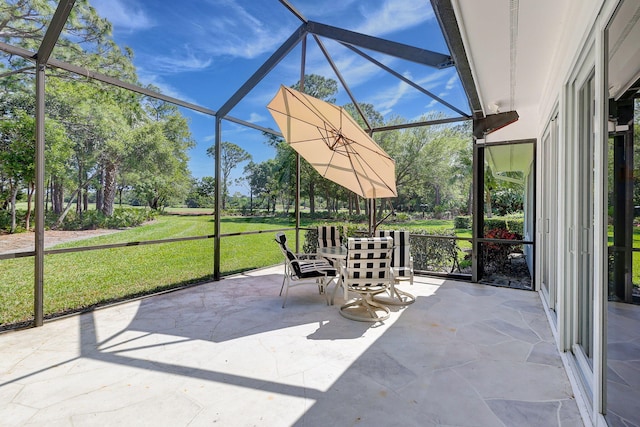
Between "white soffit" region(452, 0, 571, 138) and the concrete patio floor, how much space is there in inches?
126

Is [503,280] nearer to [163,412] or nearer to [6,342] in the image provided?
[163,412]

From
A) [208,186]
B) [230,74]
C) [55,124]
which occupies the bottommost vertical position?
[208,186]

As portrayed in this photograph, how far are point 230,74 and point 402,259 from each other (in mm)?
6068

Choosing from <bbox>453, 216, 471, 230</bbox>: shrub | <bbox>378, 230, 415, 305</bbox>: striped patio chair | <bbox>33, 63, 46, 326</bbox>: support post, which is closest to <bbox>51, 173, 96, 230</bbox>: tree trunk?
<bbox>33, 63, 46, 326</bbox>: support post

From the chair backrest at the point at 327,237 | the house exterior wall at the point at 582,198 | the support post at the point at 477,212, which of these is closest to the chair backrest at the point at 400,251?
the chair backrest at the point at 327,237

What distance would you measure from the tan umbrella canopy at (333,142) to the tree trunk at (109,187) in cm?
352

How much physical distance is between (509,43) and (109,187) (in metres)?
6.34

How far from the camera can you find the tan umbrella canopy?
4.04 metres

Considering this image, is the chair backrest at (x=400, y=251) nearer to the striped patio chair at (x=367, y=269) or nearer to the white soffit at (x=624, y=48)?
the striped patio chair at (x=367, y=269)

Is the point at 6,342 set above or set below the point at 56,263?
below

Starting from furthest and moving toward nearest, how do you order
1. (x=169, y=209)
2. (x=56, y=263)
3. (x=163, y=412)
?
(x=169, y=209)
(x=56, y=263)
(x=163, y=412)

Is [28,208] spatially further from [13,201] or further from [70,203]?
[70,203]

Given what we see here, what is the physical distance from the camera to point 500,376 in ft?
9.10

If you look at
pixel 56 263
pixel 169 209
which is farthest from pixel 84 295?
pixel 169 209
